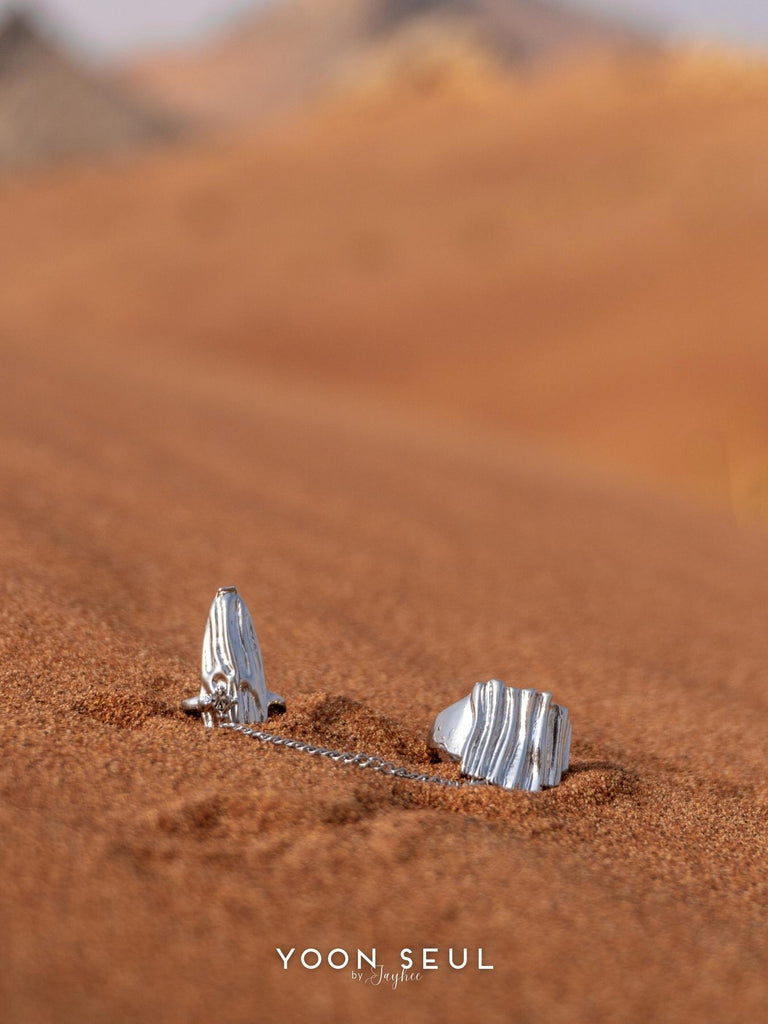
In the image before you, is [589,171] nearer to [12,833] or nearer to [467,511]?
[467,511]

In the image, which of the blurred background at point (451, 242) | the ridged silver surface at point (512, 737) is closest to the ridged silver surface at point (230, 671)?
the ridged silver surface at point (512, 737)

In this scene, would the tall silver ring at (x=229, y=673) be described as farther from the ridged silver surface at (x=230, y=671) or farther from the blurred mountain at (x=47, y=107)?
the blurred mountain at (x=47, y=107)

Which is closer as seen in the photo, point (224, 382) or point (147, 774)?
point (147, 774)

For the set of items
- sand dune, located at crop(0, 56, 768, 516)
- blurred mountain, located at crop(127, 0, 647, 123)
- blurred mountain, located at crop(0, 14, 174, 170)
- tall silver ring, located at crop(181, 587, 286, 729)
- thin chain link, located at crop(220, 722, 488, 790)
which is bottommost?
thin chain link, located at crop(220, 722, 488, 790)

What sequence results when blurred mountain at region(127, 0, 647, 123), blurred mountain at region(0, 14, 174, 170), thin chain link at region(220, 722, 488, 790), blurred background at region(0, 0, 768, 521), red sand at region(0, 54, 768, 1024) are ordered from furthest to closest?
blurred mountain at region(127, 0, 647, 123) < blurred mountain at region(0, 14, 174, 170) < blurred background at region(0, 0, 768, 521) < thin chain link at region(220, 722, 488, 790) < red sand at region(0, 54, 768, 1024)

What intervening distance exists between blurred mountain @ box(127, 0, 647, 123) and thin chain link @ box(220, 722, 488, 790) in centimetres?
7390

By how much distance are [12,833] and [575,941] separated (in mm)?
697

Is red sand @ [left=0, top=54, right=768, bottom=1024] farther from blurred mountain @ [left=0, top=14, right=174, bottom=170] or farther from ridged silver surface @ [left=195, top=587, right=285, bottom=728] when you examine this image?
blurred mountain @ [left=0, top=14, right=174, bottom=170]

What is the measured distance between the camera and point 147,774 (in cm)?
171

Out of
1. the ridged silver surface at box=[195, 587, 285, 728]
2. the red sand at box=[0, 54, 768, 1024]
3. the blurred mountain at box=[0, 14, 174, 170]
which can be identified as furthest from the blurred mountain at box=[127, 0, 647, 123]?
the ridged silver surface at box=[195, 587, 285, 728]

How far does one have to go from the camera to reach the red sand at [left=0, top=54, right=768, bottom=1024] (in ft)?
4.40

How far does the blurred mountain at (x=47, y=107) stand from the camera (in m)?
25.2

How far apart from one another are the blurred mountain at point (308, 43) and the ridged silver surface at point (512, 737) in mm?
73886

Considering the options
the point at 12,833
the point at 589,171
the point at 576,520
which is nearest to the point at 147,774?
the point at 12,833
